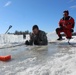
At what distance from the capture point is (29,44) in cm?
871

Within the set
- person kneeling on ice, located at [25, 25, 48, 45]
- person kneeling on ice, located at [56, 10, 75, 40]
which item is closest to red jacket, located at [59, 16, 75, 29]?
person kneeling on ice, located at [56, 10, 75, 40]

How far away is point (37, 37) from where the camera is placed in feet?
28.2

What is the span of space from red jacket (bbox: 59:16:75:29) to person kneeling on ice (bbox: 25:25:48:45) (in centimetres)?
192

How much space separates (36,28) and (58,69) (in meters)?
5.15

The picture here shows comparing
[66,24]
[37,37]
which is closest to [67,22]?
[66,24]

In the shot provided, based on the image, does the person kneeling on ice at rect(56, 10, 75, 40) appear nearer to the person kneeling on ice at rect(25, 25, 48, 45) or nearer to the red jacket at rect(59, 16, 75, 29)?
the red jacket at rect(59, 16, 75, 29)

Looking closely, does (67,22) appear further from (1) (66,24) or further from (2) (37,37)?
(2) (37,37)

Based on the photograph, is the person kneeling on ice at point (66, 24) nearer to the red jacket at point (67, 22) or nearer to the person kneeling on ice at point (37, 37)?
the red jacket at point (67, 22)

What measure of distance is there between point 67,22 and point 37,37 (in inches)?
84.2

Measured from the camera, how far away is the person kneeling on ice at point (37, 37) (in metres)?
8.39

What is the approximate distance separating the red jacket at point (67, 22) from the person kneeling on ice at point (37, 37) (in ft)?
6.31

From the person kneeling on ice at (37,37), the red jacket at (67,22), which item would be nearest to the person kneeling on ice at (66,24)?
the red jacket at (67,22)

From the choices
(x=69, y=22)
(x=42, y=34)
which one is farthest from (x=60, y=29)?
(x=42, y=34)

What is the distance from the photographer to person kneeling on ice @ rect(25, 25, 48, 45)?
839 centimetres
